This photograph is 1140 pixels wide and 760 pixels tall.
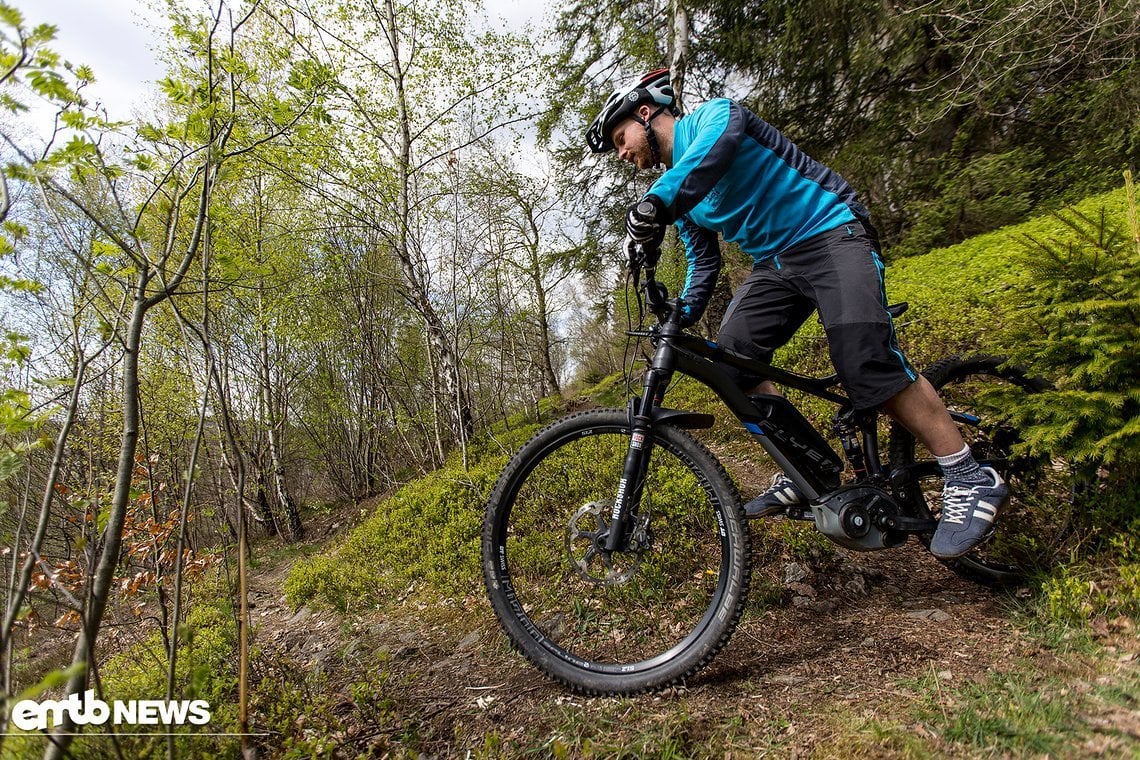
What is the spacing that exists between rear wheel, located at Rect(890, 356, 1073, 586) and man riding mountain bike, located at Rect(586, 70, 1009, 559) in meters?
0.29

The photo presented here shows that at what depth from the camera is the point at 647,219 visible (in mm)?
1970

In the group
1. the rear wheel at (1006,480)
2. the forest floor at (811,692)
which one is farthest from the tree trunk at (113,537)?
the rear wheel at (1006,480)

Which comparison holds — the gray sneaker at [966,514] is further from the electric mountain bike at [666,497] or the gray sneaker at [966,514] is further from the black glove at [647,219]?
the black glove at [647,219]

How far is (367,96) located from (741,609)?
9508mm

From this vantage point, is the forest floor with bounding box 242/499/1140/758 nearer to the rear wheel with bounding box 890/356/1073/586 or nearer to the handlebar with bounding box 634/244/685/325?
the rear wheel with bounding box 890/356/1073/586

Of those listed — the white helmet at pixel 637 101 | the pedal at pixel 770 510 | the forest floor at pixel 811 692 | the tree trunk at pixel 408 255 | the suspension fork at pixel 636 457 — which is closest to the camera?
the forest floor at pixel 811 692

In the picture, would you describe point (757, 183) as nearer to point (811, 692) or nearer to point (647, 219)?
point (647, 219)

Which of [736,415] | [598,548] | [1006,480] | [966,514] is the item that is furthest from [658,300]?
[1006,480]

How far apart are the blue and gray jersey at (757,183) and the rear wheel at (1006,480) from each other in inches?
43.6

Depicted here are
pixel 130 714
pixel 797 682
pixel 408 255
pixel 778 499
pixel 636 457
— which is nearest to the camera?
pixel 130 714

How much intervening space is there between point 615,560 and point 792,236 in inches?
65.8

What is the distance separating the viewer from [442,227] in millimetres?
10047

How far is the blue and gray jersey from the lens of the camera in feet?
6.62

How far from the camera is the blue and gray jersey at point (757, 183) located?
2.02 metres
